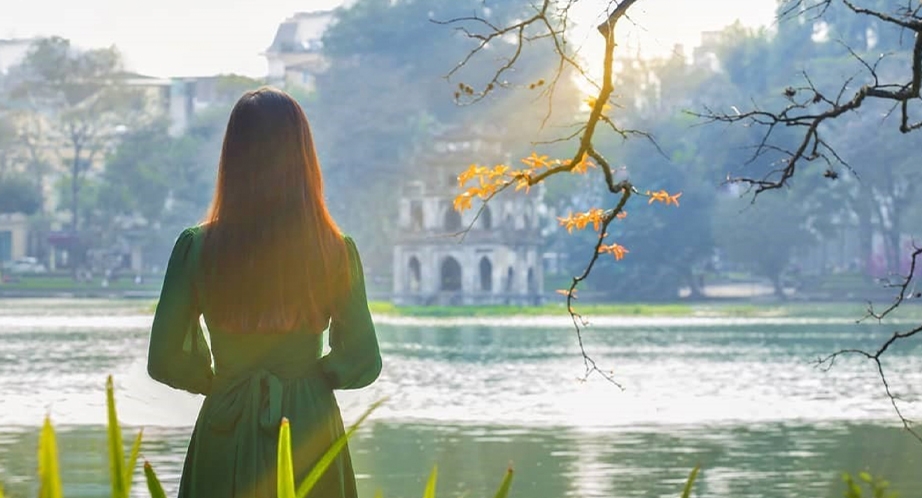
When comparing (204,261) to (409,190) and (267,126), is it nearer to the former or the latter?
(267,126)

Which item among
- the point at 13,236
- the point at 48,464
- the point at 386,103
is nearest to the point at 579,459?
the point at 48,464

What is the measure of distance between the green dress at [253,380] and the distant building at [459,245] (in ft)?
170

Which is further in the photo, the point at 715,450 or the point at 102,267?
the point at 102,267

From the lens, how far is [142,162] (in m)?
65.5

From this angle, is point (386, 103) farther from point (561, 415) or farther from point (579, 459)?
point (579, 459)

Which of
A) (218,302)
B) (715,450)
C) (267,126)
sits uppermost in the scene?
(267,126)

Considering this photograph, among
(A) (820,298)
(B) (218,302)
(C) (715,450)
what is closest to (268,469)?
(B) (218,302)

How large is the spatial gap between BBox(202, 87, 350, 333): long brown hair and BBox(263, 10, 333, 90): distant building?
79.3 m

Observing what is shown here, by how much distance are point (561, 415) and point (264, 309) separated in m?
15.5

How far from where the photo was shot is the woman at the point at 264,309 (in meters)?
3.13

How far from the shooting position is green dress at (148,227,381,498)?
3.13 metres

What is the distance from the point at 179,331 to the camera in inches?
124

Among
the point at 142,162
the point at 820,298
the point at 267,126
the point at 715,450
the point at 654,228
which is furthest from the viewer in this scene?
the point at 142,162

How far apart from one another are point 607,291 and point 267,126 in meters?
54.2
